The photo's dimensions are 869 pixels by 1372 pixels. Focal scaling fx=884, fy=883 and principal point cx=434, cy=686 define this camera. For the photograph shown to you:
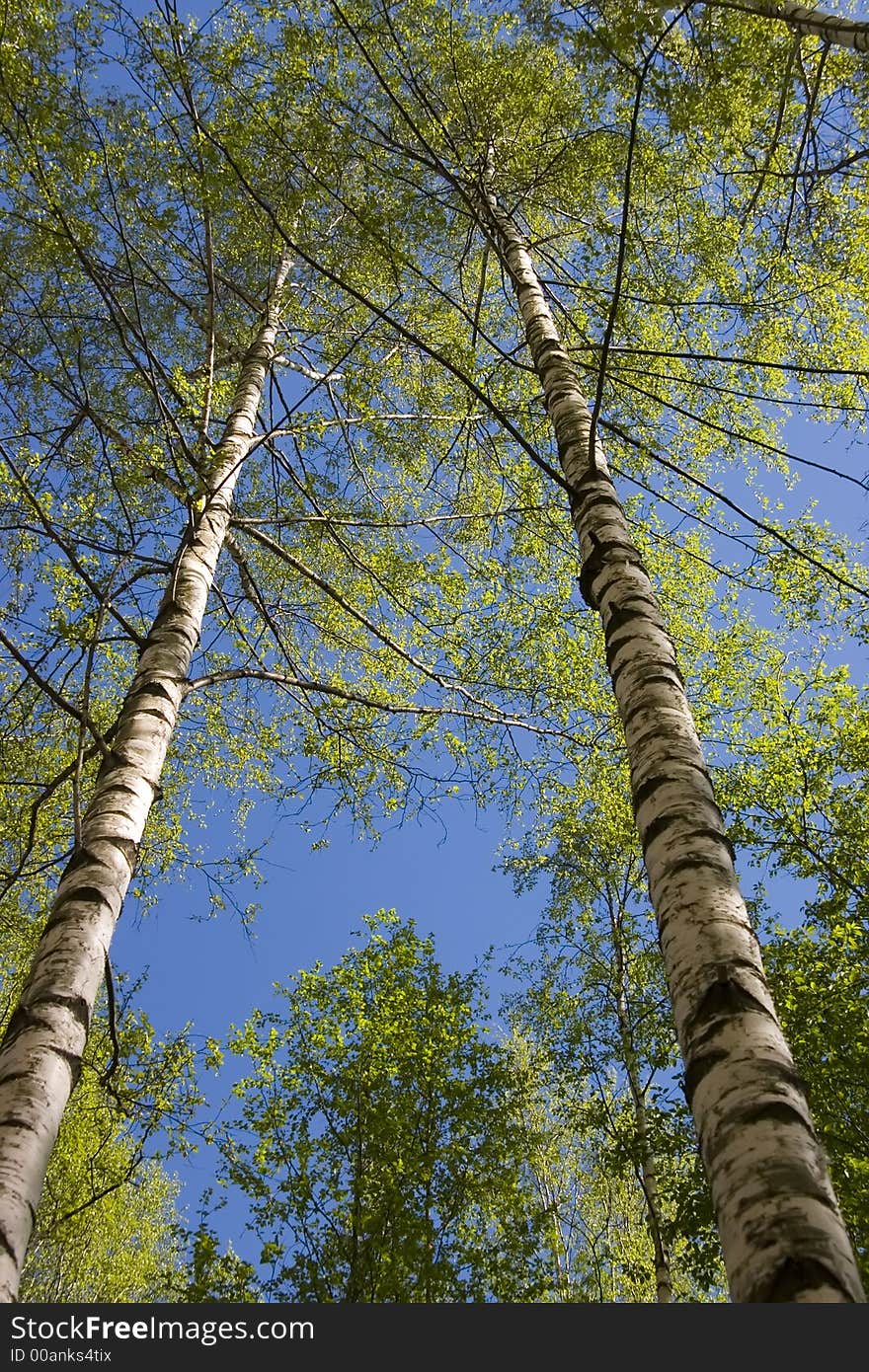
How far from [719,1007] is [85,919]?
6.52 feet

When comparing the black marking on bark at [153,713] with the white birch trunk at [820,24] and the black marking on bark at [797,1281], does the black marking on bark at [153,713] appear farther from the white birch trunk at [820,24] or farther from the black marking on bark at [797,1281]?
the white birch trunk at [820,24]

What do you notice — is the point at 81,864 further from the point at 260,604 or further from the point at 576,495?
the point at 260,604

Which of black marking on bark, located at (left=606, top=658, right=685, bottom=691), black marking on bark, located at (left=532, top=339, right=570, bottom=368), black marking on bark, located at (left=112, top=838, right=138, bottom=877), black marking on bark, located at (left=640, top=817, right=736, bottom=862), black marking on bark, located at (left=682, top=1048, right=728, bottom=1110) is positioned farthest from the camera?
black marking on bark, located at (left=532, top=339, right=570, bottom=368)

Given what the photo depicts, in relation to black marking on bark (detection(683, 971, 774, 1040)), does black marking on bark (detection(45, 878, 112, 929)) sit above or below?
above

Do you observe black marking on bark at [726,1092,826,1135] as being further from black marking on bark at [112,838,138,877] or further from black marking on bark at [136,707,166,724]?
black marking on bark at [136,707,166,724]

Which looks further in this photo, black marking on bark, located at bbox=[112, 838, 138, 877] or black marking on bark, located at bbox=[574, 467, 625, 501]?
black marking on bark, located at bbox=[574, 467, 625, 501]

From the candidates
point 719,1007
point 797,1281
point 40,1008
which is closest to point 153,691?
point 40,1008

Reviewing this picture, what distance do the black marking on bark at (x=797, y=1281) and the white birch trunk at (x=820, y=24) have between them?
4.79m

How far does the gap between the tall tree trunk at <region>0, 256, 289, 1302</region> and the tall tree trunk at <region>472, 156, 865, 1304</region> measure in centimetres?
158

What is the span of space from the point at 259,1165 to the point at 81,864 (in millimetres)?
4854

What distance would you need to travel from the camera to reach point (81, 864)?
3012mm

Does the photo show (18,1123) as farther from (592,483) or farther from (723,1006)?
(592,483)

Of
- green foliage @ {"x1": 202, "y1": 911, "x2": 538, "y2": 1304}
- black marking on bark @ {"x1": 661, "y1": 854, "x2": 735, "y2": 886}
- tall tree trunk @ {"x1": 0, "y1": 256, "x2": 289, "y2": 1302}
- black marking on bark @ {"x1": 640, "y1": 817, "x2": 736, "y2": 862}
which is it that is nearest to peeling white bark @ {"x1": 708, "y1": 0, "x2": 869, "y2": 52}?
tall tree trunk @ {"x1": 0, "y1": 256, "x2": 289, "y2": 1302}

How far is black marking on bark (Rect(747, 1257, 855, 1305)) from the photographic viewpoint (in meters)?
1.31
